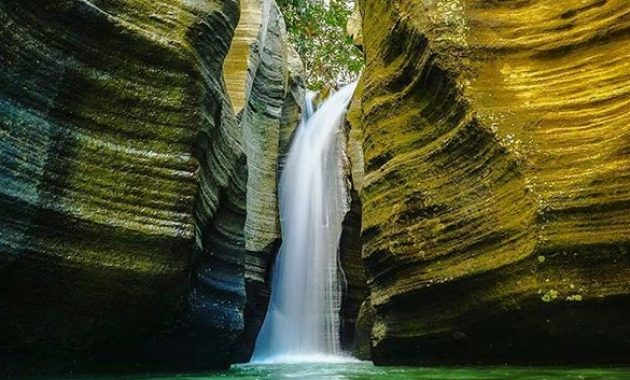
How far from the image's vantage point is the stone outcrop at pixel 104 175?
4.46m

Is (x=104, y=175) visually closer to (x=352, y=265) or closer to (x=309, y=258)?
(x=352, y=265)

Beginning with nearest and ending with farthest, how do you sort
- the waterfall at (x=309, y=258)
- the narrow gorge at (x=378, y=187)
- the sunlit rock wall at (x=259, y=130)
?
the narrow gorge at (x=378, y=187) < the sunlit rock wall at (x=259, y=130) < the waterfall at (x=309, y=258)

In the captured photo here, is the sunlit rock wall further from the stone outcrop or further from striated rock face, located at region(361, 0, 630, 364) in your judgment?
the stone outcrop

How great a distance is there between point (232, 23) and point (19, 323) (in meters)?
3.81

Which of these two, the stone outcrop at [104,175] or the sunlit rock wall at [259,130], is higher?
the sunlit rock wall at [259,130]

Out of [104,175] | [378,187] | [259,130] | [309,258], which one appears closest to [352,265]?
[309,258]

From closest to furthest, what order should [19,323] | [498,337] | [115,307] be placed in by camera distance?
[19,323] < [115,307] < [498,337]

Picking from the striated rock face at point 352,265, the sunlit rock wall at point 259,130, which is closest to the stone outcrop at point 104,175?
the sunlit rock wall at point 259,130

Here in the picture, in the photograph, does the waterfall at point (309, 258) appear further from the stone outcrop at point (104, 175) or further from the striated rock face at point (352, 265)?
the stone outcrop at point (104, 175)

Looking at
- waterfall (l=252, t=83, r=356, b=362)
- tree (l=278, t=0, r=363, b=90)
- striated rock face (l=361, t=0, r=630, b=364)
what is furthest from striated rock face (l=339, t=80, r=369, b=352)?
tree (l=278, t=0, r=363, b=90)

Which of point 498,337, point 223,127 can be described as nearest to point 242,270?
point 223,127

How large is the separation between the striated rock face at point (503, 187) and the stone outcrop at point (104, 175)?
7.83ft

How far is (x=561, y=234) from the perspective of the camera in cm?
523

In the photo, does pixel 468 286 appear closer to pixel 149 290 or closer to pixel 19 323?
pixel 149 290
